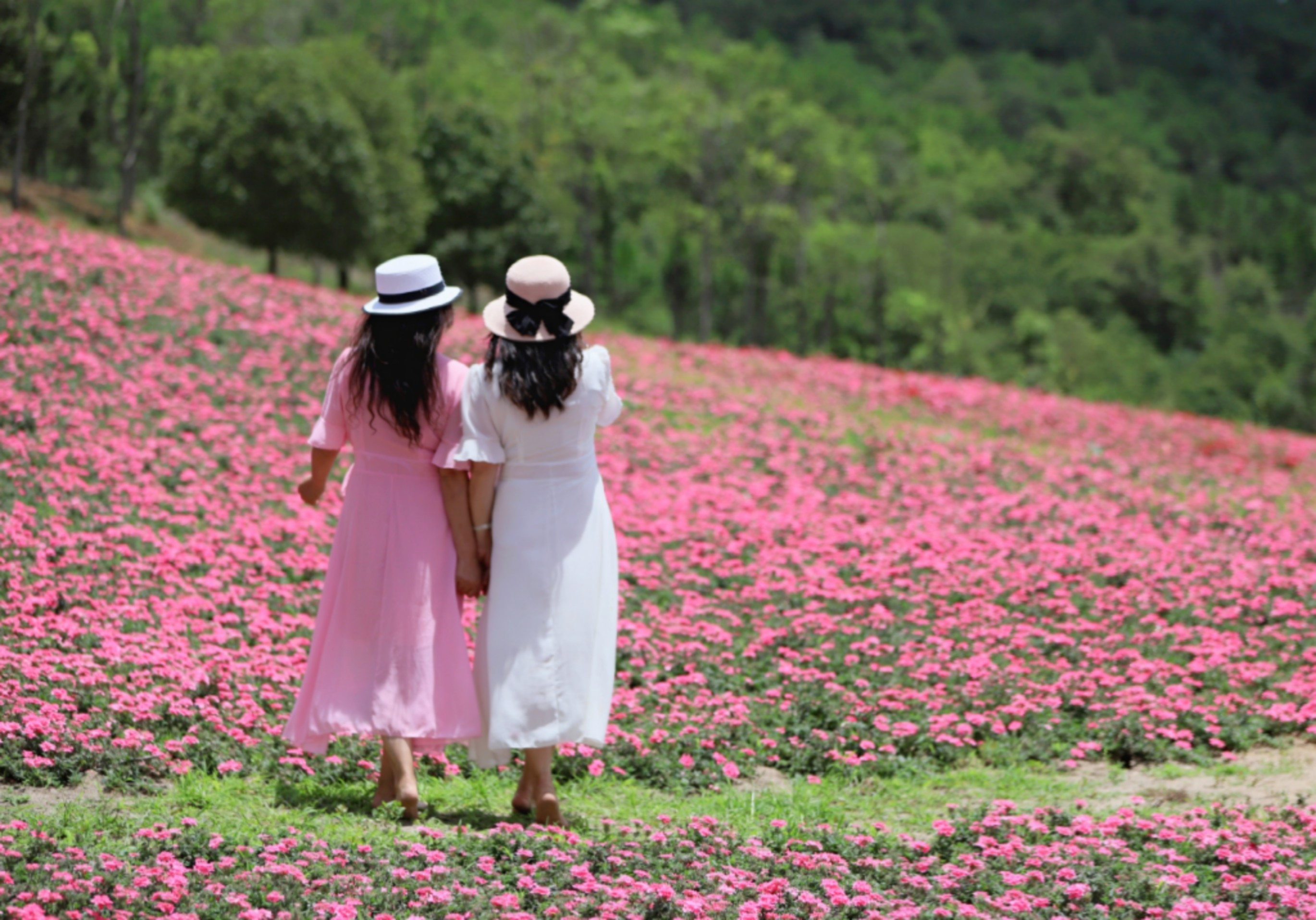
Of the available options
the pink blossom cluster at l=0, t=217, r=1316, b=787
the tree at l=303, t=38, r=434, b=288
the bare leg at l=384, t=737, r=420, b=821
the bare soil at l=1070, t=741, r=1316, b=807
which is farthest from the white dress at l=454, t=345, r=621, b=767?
the tree at l=303, t=38, r=434, b=288

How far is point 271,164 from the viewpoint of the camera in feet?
92.0

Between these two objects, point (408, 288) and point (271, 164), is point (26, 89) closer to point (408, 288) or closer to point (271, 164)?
point (271, 164)

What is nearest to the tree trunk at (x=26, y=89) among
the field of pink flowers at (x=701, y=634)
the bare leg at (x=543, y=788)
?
the field of pink flowers at (x=701, y=634)

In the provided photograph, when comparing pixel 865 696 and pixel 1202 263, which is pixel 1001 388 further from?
pixel 1202 263

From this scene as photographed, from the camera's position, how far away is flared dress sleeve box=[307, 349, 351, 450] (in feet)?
17.3

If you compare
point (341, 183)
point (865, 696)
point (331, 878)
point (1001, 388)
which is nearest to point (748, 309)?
point (341, 183)

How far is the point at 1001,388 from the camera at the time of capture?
72.3 feet

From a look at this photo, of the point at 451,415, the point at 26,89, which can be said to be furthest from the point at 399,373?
the point at 26,89

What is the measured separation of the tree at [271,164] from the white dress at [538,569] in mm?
24492

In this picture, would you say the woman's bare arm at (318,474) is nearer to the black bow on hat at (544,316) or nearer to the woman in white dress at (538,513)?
the woman in white dress at (538,513)

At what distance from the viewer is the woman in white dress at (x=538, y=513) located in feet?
16.9

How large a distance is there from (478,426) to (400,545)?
572mm

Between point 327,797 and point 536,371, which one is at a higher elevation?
point 536,371

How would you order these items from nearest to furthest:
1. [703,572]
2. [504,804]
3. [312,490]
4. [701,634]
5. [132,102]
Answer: [312,490] < [504,804] < [701,634] < [703,572] < [132,102]
